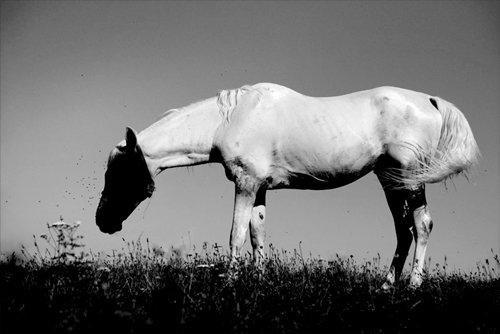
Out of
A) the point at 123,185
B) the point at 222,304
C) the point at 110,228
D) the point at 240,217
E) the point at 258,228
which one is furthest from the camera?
the point at 110,228

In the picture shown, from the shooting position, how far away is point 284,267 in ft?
23.6

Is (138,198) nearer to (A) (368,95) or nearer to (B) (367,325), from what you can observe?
(A) (368,95)

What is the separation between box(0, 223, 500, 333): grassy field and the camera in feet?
14.0

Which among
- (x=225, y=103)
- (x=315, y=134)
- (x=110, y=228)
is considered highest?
(x=225, y=103)

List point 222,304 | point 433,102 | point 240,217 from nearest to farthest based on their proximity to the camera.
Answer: point 222,304 → point 240,217 → point 433,102

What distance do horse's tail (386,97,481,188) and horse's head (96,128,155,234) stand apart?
141 inches

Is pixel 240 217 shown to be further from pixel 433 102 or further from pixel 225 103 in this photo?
pixel 433 102

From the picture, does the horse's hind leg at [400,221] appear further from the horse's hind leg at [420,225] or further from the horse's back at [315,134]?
the horse's back at [315,134]

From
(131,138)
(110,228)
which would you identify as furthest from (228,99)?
(110,228)

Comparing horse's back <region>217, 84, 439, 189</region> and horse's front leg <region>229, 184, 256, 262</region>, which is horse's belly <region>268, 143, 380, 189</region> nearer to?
horse's back <region>217, 84, 439, 189</region>

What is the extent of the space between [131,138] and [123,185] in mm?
953

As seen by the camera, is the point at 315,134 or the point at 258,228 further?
the point at 258,228

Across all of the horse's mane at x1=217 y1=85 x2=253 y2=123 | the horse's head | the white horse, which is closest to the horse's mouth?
the horse's head

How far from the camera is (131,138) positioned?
708 cm
